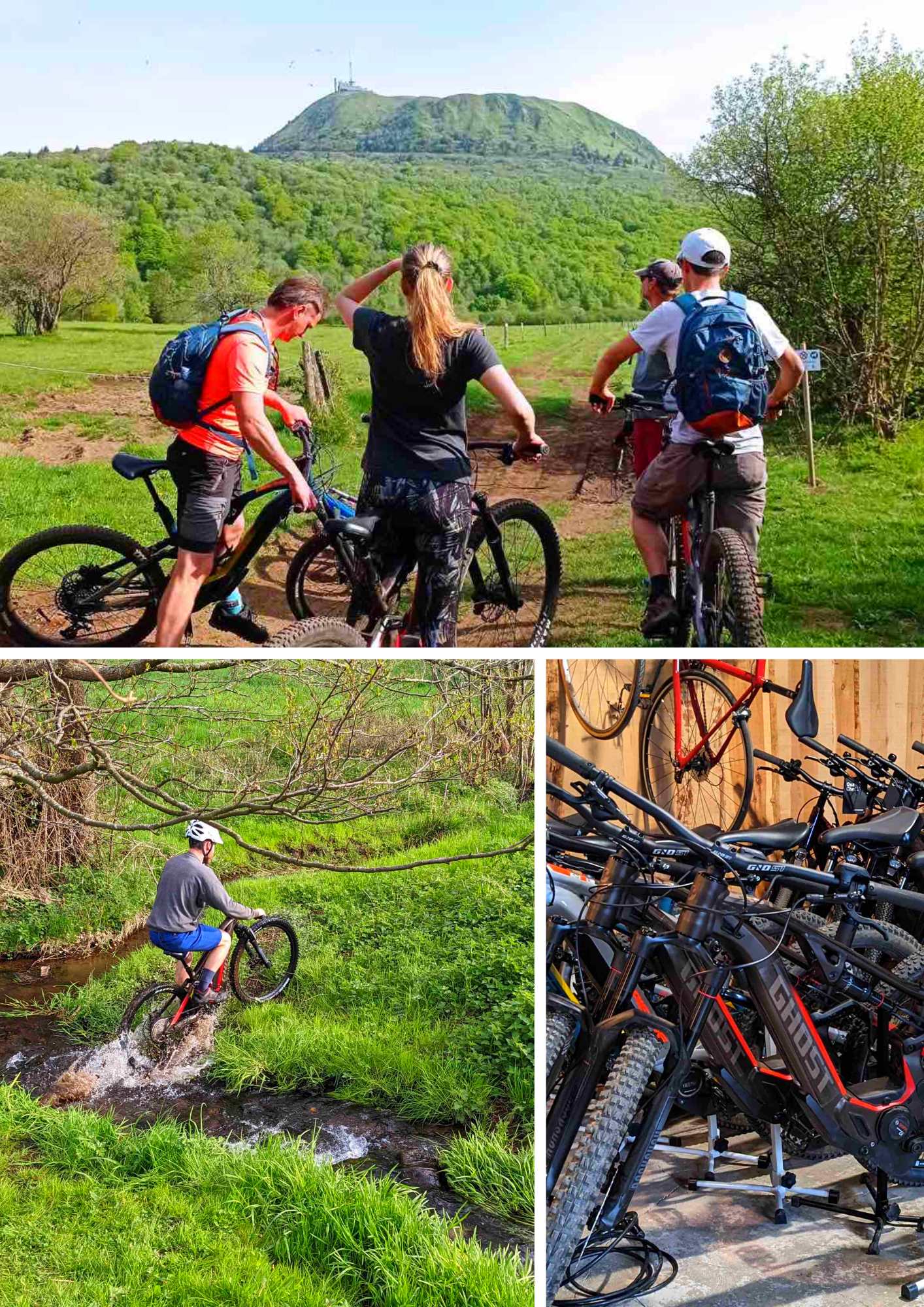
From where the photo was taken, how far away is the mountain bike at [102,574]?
4.64 meters

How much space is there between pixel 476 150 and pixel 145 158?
3388mm

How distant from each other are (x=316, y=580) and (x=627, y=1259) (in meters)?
2.60

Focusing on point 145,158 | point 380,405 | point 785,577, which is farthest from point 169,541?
point 145,158

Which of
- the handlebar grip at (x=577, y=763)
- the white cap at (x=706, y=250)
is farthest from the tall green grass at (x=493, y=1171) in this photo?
the white cap at (x=706, y=250)

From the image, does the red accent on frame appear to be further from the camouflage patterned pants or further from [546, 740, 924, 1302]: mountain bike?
the camouflage patterned pants

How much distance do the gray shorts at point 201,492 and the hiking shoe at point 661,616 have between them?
5.45 feet

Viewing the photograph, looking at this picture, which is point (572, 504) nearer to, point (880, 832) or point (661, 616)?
point (661, 616)

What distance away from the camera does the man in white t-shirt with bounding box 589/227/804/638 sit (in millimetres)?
4512

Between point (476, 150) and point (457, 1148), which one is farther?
point (476, 150)

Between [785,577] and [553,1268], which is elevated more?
[785,577]

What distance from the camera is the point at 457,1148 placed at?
387 centimetres

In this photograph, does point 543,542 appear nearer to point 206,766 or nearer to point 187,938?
point 206,766

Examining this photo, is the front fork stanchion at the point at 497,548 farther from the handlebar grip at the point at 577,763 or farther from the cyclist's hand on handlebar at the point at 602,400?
the handlebar grip at the point at 577,763

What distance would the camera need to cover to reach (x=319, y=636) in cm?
423
